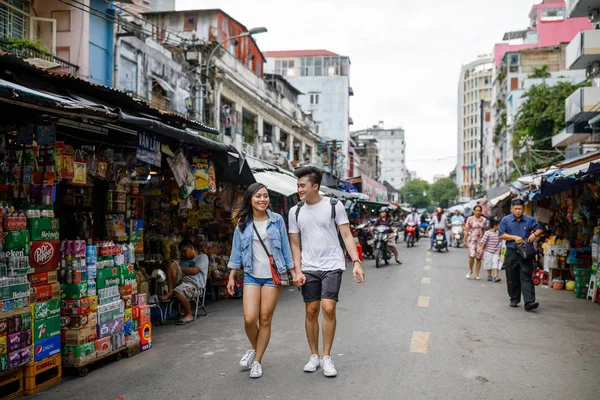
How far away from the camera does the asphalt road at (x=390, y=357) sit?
4.39 meters

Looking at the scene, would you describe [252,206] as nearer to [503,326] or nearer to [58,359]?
[58,359]

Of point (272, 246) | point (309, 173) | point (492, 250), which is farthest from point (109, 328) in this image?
point (492, 250)

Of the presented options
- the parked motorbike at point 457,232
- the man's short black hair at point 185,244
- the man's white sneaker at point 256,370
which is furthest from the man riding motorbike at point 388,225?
the man's white sneaker at point 256,370

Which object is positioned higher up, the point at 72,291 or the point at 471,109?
the point at 471,109

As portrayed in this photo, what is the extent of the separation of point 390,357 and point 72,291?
3298mm

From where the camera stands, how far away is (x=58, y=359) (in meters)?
4.79

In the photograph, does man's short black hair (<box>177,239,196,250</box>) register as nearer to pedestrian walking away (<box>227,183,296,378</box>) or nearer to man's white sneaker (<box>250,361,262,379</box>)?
pedestrian walking away (<box>227,183,296,378</box>)

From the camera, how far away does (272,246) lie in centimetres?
486

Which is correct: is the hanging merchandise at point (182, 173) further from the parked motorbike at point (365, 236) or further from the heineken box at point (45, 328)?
the parked motorbike at point (365, 236)

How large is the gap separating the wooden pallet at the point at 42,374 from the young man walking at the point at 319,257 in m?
2.34

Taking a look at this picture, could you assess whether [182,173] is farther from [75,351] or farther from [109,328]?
[75,351]

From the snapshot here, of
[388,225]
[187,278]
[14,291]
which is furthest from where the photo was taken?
[388,225]

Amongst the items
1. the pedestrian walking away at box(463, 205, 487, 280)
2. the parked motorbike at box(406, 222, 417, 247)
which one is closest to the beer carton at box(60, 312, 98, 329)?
the pedestrian walking away at box(463, 205, 487, 280)

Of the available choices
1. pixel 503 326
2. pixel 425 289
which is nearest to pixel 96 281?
pixel 503 326
